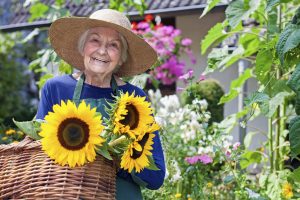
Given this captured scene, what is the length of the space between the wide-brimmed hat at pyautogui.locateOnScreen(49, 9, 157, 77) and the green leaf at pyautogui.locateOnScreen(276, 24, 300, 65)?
50 centimetres

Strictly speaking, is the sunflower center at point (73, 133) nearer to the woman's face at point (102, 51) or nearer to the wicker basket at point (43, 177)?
the wicker basket at point (43, 177)

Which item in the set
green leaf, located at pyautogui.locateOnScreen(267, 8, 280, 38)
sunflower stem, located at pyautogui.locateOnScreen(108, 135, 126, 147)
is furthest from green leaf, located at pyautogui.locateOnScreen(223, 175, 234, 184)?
sunflower stem, located at pyautogui.locateOnScreen(108, 135, 126, 147)

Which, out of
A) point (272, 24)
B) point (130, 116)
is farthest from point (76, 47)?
point (272, 24)

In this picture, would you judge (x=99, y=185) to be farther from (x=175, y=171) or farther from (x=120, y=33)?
(x=175, y=171)

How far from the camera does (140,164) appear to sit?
6.30ft

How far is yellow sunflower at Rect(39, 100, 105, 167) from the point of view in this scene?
1.79 m

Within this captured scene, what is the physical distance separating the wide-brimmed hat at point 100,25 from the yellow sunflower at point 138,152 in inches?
20.2

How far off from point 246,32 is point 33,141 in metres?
2.08

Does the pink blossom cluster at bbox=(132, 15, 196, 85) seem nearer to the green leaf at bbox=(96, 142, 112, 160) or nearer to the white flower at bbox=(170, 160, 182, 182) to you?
the white flower at bbox=(170, 160, 182, 182)

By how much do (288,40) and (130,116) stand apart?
2.03ft

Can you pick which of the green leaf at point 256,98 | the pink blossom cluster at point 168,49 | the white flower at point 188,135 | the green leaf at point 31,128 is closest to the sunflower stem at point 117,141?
the green leaf at point 31,128

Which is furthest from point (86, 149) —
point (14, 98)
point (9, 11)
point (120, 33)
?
point (9, 11)

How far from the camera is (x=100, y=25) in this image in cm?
233

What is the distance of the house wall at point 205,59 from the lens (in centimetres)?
798
